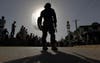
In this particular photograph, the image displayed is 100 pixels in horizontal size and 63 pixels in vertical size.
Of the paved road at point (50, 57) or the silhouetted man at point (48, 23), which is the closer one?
the paved road at point (50, 57)

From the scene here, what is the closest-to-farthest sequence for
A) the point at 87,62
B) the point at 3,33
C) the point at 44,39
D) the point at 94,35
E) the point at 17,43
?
the point at 87,62 < the point at 44,39 < the point at 3,33 < the point at 17,43 < the point at 94,35

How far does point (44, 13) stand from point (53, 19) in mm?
471

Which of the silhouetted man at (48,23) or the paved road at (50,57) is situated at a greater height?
the silhouetted man at (48,23)

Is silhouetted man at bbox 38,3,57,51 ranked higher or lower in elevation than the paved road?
higher

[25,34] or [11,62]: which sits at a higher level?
[25,34]

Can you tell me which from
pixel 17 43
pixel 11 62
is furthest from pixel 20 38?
pixel 11 62

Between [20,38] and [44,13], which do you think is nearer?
[44,13]

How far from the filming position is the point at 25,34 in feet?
85.5

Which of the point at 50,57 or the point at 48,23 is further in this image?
the point at 48,23

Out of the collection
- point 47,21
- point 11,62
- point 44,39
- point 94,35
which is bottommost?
point 11,62

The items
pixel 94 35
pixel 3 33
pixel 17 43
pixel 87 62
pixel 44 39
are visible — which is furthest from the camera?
pixel 94 35

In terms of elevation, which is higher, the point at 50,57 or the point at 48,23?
the point at 48,23

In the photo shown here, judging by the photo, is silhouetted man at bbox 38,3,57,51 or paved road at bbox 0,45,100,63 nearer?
paved road at bbox 0,45,100,63

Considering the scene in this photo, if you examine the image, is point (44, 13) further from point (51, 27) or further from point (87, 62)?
point (87, 62)
